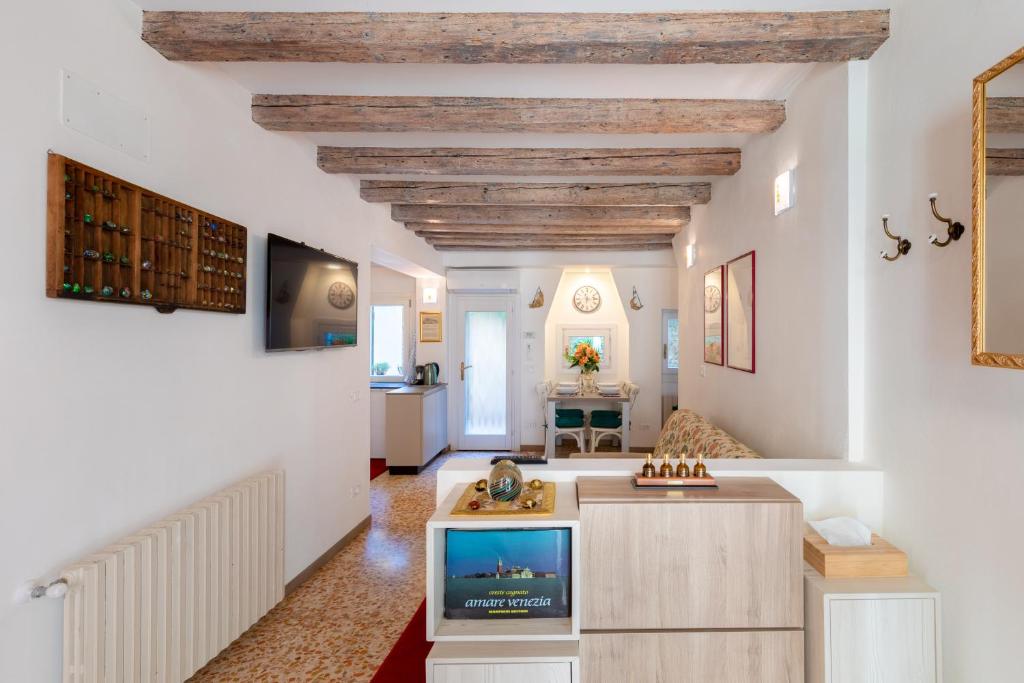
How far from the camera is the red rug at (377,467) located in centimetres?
586

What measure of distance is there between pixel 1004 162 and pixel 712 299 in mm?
2766

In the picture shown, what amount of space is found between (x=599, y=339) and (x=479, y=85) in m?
5.00

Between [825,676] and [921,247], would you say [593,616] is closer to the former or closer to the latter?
[825,676]

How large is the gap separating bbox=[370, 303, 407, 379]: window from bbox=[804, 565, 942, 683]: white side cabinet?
5833mm

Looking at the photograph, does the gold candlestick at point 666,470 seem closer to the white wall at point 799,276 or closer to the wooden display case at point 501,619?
the wooden display case at point 501,619

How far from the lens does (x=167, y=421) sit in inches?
81.4

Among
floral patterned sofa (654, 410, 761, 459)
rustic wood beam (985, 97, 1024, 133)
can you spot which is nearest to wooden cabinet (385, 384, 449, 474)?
floral patterned sofa (654, 410, 761, 459)

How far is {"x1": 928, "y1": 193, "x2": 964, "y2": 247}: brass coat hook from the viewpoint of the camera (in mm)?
1589

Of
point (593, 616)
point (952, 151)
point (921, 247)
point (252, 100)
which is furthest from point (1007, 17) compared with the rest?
point (252, 100)

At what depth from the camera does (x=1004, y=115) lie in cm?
139

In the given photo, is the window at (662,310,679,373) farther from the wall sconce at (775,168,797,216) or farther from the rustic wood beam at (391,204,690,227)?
the wall sconce at (775,168,797,216)

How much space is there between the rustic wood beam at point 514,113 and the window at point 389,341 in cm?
433

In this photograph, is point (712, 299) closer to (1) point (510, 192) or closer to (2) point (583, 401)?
(1) point (510, 192)

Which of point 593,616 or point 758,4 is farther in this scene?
point 758,4
